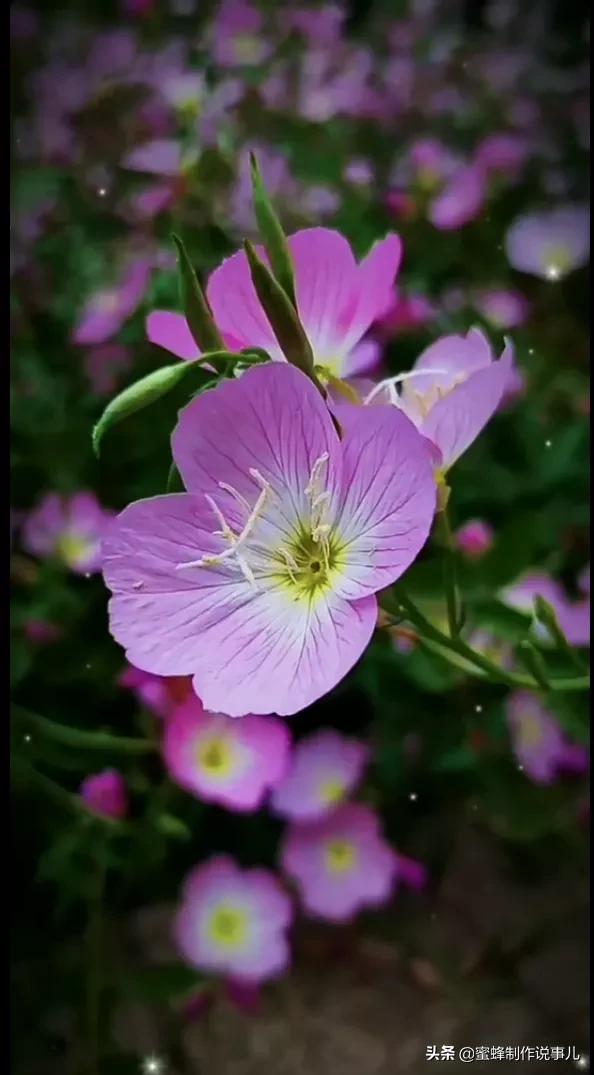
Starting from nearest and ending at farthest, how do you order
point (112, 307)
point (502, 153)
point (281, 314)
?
point (281, 314) → point (112, 307) → point (502, 153)

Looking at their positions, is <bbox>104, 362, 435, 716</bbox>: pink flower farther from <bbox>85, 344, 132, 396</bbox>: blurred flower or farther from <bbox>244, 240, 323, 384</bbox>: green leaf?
<bbox>85, 344, 132, 396</bbox>: blurred flower

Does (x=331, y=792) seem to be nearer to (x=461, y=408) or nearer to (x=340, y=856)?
(x=340, y=856)

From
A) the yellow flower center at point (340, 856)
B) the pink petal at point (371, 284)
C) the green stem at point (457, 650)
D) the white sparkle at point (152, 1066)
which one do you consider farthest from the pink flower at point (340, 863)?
the pink petal at point (371, 284)

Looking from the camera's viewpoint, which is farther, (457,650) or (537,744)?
(537,744)

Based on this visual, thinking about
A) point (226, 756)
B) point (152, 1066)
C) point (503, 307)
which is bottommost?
point (152, 1066)

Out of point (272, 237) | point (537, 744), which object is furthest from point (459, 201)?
point (272, 237)

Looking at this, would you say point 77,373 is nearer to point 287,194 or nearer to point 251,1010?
point 287,194
